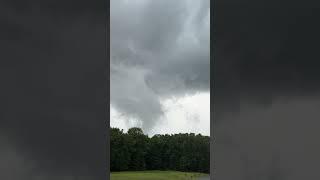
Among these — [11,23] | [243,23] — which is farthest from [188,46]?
[11,23]

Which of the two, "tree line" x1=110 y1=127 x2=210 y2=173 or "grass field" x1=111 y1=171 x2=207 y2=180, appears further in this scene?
"tree line" x1=110 y1=127 x2=210 y2=173

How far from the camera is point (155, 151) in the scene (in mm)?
10734

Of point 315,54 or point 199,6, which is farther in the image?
point 199,6

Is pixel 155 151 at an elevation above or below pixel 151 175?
above

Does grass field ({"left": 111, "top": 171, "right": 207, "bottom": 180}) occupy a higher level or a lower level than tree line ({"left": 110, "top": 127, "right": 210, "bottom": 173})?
lower

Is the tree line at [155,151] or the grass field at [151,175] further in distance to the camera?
the tree line at [155,151]

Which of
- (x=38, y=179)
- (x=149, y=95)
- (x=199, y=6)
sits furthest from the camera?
(x=149, y=95)

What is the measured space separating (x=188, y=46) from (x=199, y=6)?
637 mm

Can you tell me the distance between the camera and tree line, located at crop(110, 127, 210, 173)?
Answer: 10336mm

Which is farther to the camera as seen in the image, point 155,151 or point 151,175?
point 155,151

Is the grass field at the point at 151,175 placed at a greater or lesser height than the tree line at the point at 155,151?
lesser

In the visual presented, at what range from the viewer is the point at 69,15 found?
3186 millimetres

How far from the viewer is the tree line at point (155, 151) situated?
10336 millimetres

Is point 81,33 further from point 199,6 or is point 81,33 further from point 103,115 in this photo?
point 199,6
